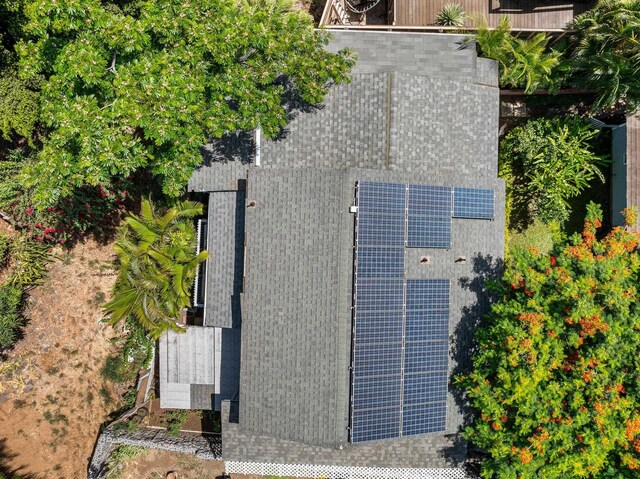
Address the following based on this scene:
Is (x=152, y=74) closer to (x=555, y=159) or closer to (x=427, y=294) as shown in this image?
(x=427, y=294)

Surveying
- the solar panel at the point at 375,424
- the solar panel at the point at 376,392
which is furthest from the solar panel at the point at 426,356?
the solar panel at the point at 375,424

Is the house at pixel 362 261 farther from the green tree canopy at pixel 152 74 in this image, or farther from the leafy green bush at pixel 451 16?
the green tree canopy at pixel 152 74

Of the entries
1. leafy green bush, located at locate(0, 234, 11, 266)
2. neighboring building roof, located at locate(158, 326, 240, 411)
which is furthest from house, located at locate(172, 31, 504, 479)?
leafy green bush, located at locate(0, 234, 11, 266)

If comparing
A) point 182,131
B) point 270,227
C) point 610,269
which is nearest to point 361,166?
point 270,227

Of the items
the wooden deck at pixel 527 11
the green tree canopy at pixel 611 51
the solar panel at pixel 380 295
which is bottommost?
the solar panel at pixel 380 295

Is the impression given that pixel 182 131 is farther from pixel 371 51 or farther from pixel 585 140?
pixel 585 140

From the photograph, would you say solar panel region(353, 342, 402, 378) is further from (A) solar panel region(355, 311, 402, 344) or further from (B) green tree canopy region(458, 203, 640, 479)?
(B) green tree canopy region(458, 203, 640, 479)

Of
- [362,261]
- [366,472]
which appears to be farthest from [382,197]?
[366,472]
